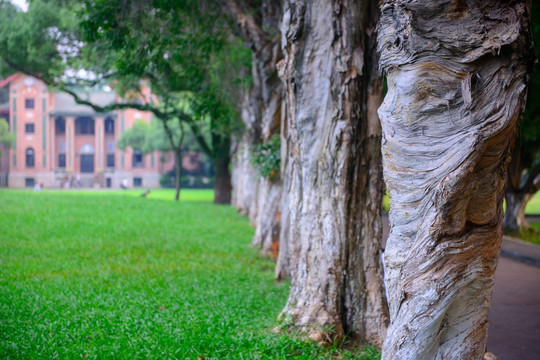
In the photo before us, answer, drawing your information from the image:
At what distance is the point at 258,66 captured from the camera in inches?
424

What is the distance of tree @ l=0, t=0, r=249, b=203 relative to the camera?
9664 millimetres

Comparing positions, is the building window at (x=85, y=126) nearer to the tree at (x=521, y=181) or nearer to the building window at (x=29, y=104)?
the building window at (x=29, y=104)

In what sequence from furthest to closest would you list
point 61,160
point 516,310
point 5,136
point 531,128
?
Answer: point 61,160 < point 5,136 < point 531,128 < point 516,310

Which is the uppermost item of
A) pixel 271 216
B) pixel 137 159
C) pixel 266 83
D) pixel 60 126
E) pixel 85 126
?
pixel 85 126

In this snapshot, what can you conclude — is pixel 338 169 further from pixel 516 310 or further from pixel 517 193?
pixel 517 193

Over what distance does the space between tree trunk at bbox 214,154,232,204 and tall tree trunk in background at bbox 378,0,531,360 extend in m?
24.9

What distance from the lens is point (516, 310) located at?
8.29 metres

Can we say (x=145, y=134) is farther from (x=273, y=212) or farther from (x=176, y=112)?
(x=273, y=212)

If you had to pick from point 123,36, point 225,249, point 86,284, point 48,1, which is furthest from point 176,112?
point 86,284

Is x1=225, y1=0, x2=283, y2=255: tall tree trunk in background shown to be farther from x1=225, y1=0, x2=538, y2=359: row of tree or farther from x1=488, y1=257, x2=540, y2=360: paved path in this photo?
x1=225, y1=0, x2=538, y2=359: row of tree

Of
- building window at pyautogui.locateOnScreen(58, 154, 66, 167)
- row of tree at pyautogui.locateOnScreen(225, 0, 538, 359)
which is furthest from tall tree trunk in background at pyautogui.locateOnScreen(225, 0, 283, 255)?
building window at pyautogui.locateOnScreen(58, 154, 66, 167)

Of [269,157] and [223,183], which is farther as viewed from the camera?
[223,183]

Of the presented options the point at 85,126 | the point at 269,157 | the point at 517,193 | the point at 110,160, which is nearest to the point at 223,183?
the point at 517,193

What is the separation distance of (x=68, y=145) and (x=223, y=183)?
86.6ft
